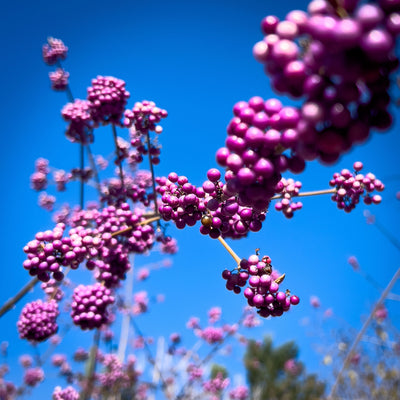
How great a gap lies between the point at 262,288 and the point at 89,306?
2.09m

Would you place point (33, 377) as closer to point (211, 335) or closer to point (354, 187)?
point (211, 335)

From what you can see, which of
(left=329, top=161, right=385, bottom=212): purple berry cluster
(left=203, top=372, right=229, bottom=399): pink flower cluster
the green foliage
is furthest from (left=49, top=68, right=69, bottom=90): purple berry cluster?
the green foliage

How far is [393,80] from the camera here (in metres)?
0.81

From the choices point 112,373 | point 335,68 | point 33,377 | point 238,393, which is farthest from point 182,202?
point 238,393

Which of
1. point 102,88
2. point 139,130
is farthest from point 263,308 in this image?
point 102,88

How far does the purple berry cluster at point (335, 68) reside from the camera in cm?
66

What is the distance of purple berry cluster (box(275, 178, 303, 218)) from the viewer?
3.10 metres

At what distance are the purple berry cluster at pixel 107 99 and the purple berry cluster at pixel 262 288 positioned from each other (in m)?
2.44

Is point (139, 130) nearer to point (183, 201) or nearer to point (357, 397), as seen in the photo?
point (183, 201)

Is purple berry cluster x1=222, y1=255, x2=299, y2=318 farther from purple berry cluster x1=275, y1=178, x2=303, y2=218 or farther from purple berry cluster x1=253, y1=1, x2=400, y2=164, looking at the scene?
purple berry cluster x1=275, y1=178, x2=303, y2=218

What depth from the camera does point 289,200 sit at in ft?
10.4

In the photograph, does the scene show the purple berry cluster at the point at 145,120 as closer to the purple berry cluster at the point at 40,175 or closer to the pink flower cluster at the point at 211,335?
the purple berry cluster at the point at 40,175

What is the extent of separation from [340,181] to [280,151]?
2375mm

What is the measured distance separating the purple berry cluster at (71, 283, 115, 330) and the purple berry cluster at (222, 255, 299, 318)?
1.87m
